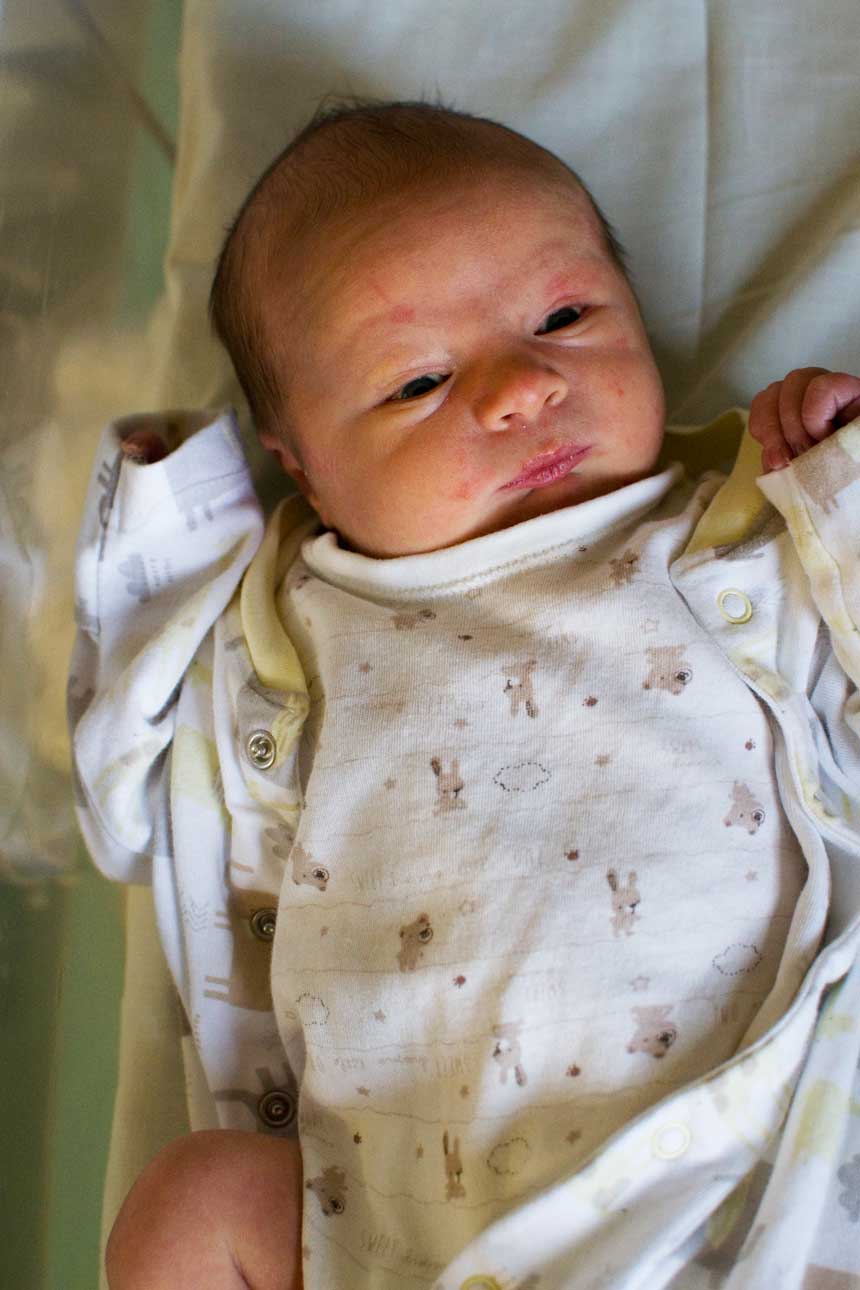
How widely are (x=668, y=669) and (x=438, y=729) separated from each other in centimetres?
19

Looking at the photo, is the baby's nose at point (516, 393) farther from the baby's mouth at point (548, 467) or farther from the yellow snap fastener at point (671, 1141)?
the yellow snap fastener at point (671, 1141)

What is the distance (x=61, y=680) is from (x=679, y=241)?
2.48 feet

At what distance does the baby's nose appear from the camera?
1.12 m

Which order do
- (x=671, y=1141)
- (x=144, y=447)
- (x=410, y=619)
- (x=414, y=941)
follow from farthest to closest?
(x=144, y=447), (x=410, y=619), (x=414, y=941), (x=671, y=1141)

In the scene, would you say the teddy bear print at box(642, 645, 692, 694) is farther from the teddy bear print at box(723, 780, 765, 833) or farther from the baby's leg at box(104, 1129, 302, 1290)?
the baby's leg at box(104, 1129, 302, 1290)

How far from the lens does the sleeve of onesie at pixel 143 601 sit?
4.15 ft

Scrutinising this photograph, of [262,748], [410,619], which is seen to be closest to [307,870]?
[262,748]

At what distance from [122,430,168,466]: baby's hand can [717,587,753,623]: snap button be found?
0.52 metres

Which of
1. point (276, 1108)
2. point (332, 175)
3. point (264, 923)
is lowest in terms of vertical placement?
point (276, 1108)

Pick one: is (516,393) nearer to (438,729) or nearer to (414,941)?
(438,729)

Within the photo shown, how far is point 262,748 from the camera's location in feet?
3.98

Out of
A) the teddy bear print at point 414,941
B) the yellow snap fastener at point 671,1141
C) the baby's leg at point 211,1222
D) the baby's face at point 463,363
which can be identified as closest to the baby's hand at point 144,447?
the baby's face at point 463,363

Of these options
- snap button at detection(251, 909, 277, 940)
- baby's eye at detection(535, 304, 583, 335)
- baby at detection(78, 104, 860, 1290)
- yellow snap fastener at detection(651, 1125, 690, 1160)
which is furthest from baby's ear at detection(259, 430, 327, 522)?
yellow snap fastener at detection(651, 1125, 690, 1160)

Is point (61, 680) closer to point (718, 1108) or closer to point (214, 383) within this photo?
point (214, 383)
